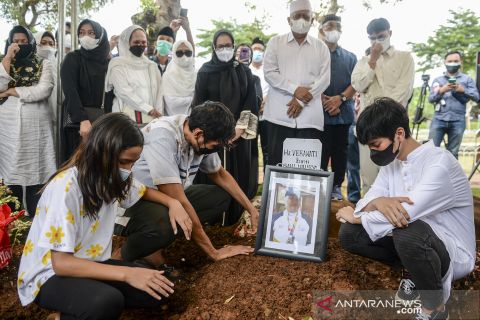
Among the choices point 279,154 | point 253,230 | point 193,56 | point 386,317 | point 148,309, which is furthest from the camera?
point 193,56

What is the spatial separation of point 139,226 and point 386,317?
143 centimetres

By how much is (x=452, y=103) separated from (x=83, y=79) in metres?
4.54

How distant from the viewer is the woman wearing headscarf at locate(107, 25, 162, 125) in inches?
156

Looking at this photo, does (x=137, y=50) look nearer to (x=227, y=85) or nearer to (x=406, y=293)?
(x=227, y=85)

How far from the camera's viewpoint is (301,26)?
13.1 ft

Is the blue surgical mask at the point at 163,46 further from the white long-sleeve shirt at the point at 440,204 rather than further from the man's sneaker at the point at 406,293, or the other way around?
the man's sneaker at the point at 406,293

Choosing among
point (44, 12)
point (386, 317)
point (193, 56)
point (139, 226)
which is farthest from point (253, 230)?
point (44, 12)

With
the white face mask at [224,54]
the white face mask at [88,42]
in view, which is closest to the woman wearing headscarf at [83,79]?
the white face mask at [88,42]

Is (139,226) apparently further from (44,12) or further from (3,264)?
(44,12)

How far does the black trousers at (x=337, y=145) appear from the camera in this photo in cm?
428

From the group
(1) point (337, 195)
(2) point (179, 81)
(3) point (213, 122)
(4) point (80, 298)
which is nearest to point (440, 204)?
(3) point (213, 122)

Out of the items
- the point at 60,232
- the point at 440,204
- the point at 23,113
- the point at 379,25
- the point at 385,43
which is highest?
the point at 379,25

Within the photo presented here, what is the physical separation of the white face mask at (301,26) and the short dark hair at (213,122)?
182cm

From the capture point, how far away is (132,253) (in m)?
2.55
